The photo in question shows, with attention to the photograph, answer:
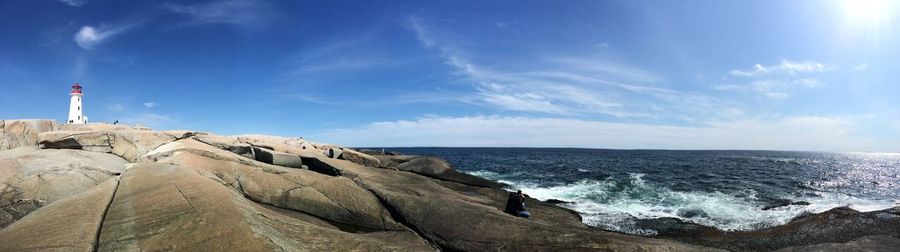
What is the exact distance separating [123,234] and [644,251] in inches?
483

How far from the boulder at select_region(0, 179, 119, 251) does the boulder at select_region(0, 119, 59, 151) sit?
1794 cm

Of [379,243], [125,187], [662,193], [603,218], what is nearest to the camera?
[379,243]

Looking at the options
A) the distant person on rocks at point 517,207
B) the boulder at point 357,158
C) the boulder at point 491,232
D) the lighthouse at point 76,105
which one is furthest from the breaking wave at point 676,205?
the lighthouse at point 76,105

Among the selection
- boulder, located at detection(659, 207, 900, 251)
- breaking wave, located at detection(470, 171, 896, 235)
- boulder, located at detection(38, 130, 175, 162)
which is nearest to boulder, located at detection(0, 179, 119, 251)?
boulder, located at detection(38, 130, 175, 162)

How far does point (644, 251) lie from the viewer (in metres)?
12.1

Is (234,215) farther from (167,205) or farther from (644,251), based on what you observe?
(644,251)

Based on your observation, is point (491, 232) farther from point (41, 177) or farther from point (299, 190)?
point (41, 177)

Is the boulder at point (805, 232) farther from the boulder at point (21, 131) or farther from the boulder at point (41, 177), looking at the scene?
the boulder at point (21, 131)

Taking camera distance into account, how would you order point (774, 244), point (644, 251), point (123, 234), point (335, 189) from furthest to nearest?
point (335, 189) < point (774, 244) < point (644, 251) < point (123, 234)

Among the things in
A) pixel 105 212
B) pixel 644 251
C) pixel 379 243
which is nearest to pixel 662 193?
pixel 644 251

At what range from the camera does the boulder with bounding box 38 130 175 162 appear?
22891 millimetres

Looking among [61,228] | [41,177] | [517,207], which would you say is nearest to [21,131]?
[41,177]

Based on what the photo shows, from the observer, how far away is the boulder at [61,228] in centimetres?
851

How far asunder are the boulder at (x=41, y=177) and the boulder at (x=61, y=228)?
4935mm
